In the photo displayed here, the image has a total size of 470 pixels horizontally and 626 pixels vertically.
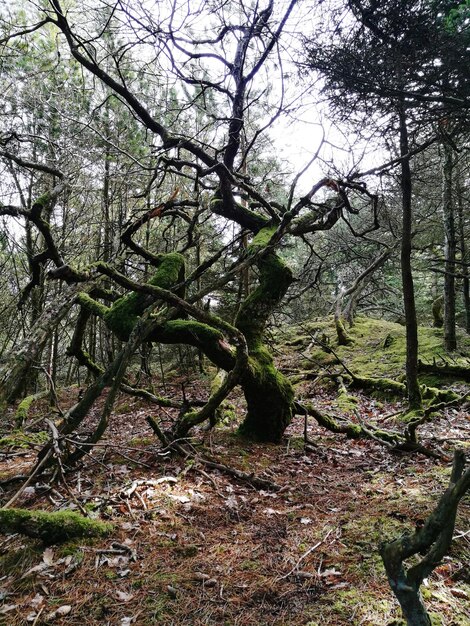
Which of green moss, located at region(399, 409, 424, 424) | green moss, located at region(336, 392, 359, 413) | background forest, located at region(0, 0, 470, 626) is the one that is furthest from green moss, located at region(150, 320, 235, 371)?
green moss, located at region(336, 392, 359, 413)

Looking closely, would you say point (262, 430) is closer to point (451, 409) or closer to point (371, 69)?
point (451, 409)

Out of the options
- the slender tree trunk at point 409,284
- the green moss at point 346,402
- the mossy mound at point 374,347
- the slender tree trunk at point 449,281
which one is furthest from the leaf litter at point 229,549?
the slender tree trunk at point 449,281

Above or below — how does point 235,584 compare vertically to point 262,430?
below

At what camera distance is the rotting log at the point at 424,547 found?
1347 mm

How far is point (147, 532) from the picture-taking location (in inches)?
124

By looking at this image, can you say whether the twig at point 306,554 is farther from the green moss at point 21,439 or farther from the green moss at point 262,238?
the green moss at point 262,238

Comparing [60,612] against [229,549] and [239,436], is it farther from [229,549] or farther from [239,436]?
[239,436]

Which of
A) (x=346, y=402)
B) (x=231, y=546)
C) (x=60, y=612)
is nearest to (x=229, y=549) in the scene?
(x=231, y=546)

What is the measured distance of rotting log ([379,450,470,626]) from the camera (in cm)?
135

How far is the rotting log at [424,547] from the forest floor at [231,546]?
81 cm

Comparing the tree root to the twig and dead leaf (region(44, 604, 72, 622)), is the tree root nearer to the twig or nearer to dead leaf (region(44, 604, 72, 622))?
the twig

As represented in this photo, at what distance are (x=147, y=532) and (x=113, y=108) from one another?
10336 mm

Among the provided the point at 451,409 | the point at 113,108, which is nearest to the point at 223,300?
the point at 113,108

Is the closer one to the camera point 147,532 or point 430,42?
point 147,532
